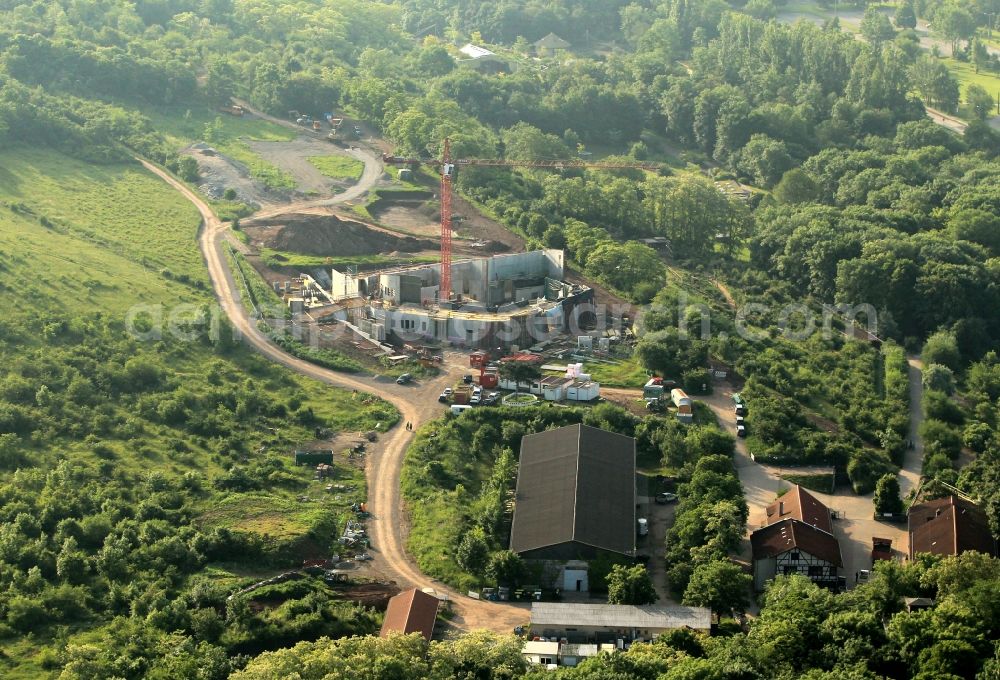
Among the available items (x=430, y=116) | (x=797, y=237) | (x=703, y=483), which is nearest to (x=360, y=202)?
(x=430, y=116)

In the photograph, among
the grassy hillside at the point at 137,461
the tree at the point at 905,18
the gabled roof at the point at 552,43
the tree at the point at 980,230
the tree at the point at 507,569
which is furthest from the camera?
the tree at the point at 905,18

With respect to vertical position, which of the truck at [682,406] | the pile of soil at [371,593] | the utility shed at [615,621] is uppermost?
the utility shed at [615,621]

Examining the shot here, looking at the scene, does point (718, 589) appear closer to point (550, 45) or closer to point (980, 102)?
point (980, 102)

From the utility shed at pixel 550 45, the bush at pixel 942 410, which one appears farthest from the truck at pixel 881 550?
the utility shed at pixel 550 45

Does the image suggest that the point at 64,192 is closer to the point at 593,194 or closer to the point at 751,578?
the point at 593,194

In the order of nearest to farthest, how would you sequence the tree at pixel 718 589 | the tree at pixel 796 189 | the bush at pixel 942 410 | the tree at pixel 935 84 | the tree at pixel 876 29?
1. the tree at pixel 718 589
2. the bush at pixel 942 410
3. the tree at pixel 796 189
4. the tree at pixel 935 84
5. the tree at pixel 876 29

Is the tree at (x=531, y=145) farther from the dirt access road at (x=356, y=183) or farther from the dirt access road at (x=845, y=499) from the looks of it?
the dirt access road at (x=845, y=499)

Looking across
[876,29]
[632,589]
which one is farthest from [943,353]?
[876,29]

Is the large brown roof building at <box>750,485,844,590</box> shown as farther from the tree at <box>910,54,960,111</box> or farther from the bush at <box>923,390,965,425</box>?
the tree at <box>910,54,960,111</box>

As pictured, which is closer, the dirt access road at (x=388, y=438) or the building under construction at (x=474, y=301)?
the dirt access road at (x=388, y=438)
